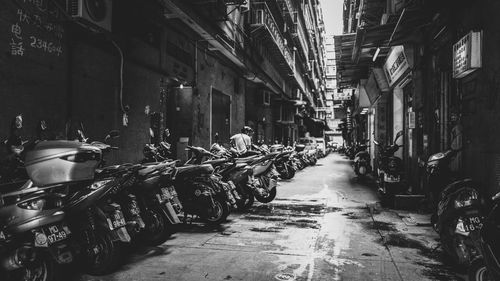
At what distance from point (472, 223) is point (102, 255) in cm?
399

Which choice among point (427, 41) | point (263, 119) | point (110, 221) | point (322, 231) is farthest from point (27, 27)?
point (263, 119)

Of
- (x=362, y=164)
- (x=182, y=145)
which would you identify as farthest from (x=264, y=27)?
(x=182, y=145)

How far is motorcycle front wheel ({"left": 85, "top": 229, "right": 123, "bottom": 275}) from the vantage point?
4238mm

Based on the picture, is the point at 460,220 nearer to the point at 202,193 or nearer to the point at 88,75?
the point at 202,193

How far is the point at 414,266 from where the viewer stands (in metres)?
4.69

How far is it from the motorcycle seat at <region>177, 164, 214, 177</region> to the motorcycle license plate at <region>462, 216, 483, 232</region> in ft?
12.7

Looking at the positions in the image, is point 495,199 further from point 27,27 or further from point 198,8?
point 198,8

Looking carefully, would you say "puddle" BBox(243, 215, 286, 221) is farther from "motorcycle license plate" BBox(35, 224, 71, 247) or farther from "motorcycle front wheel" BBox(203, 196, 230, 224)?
"motorcycle license plate" BBox(35, 224, 71, 247)

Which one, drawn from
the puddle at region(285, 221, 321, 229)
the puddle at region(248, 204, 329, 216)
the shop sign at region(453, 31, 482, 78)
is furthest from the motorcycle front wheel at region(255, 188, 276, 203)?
the shop sign at region(453, 31, 482, 78)

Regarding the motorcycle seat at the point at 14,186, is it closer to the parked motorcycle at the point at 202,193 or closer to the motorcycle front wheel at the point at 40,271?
the motorcycle front wheel at the point at 40,271

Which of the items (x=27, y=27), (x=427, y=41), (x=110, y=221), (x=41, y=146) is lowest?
(x=110, y=221)

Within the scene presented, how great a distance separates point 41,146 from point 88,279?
1563 mm

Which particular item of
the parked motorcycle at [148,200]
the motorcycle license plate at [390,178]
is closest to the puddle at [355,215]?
the motorcycle license plate at [390,178]

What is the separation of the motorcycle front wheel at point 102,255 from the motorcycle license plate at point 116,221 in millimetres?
87
